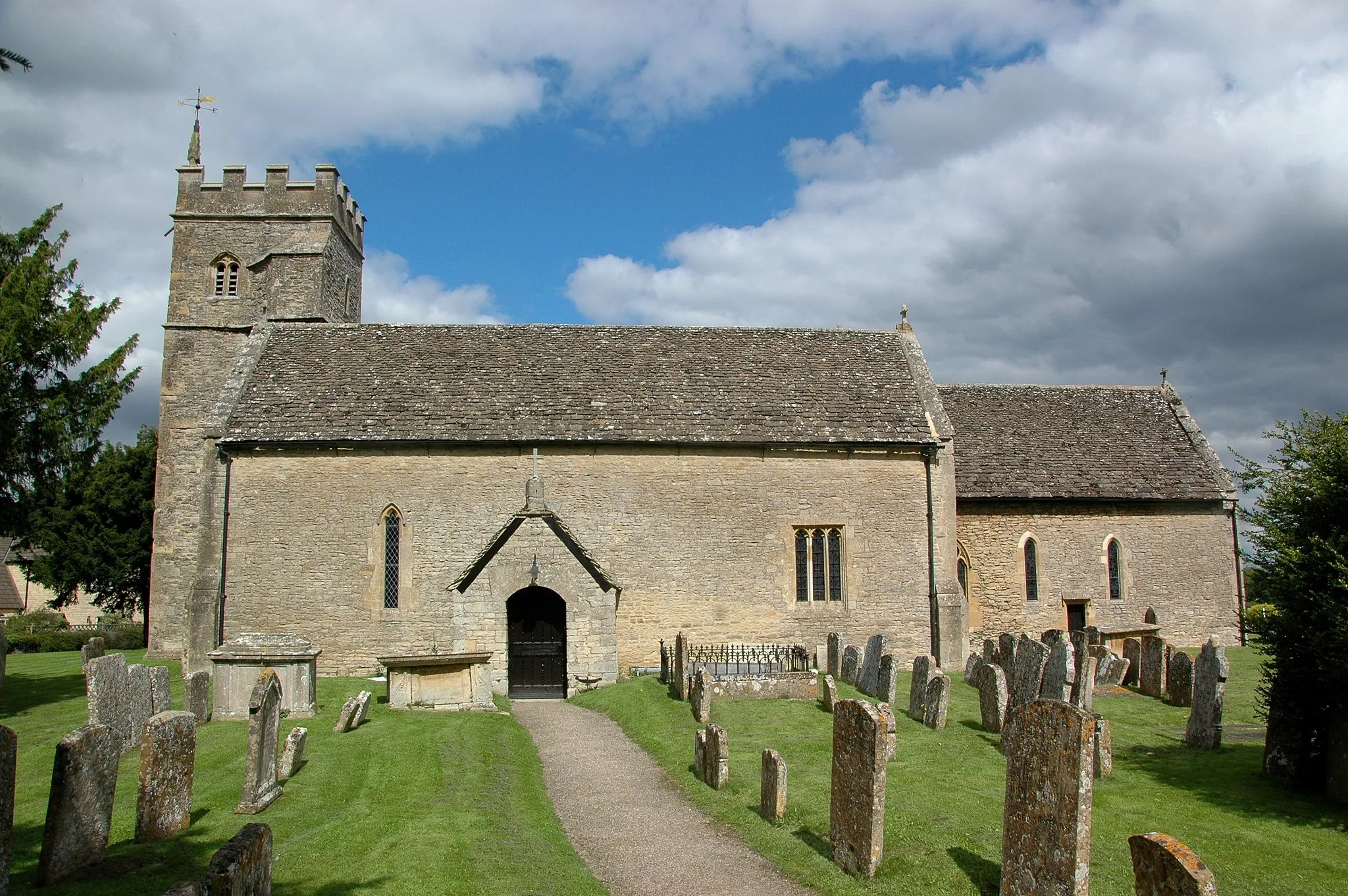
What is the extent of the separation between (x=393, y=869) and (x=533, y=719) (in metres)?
9.67

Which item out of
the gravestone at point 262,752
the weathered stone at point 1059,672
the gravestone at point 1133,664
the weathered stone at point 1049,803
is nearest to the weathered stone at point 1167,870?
the weathered stone at point 1049,803

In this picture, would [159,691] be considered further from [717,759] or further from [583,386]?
[583,386]

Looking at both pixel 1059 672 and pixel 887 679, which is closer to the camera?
pixel 1059 672

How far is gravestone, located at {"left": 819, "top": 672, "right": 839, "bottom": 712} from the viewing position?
1678 cm

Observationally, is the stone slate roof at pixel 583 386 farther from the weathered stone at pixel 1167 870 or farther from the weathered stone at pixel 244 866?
the weathered stone at pixel 1167 870

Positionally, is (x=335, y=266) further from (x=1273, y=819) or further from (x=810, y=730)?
(x=1273, y=819)

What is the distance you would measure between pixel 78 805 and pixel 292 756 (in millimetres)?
4222

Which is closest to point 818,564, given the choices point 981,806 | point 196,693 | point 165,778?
point 981,806

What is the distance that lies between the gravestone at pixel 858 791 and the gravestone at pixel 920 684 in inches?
264

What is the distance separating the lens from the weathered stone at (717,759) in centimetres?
1200

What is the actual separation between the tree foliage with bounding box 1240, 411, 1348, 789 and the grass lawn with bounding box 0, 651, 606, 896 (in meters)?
8.90

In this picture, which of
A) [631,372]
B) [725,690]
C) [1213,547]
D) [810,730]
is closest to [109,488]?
[631,372]

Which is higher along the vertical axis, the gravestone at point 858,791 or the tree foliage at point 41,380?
the tree foliage at point 41,380

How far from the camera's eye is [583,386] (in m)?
25.1
